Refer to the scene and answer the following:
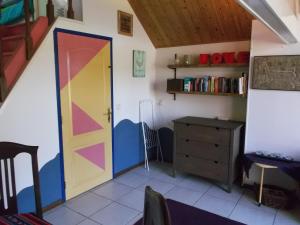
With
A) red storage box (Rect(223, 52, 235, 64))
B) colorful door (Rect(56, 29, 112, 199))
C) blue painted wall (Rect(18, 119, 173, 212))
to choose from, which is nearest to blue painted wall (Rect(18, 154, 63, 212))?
blue painted wall (Rect(18, 119, 173, 212))

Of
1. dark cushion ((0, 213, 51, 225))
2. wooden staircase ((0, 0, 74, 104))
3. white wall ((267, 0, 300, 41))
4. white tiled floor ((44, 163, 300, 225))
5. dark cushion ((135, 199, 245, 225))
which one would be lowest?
white tiled floor ((44, 163, 300, 225))

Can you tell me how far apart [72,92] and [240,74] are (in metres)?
2.38

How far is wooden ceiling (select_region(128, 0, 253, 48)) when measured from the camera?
10.1 ft

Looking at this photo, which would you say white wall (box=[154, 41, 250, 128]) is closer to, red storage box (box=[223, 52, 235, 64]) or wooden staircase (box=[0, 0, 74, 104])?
red storage box (box=[223, 52, 235, 64])

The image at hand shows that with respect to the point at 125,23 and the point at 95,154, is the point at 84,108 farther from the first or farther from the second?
the point at 125,23

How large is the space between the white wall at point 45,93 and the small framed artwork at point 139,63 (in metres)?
0.22

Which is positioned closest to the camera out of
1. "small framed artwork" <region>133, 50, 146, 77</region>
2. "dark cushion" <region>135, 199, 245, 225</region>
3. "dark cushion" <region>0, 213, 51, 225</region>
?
"dark cushion" <region>135, 199, 245, 225</region>

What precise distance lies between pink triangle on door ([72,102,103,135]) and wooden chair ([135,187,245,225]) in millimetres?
1732

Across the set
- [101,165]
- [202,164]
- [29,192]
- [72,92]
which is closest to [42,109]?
[72,92]

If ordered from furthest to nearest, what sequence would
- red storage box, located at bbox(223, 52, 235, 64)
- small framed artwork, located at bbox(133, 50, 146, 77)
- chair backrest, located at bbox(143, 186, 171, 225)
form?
small framed artwork, located at bbox(133, 50, 146, 77)
red storage box, located at bbox(223, 52, 235, 64)
chair backrest, located at bbox(143, 186, 171, 225)

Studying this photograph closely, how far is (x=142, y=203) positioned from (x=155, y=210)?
221 centimetres

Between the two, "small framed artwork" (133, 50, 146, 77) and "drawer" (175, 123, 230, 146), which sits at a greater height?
"small framed artwork" (133, 50, 146, 77)

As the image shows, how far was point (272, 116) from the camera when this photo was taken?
299cm

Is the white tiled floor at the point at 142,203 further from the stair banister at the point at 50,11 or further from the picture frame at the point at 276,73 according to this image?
the stair banister at the point at 50,11
